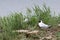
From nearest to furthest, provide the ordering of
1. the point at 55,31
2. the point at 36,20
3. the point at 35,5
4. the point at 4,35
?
the point at 4,35
the point at 55,31
the point at 36,20
the point at 35,5

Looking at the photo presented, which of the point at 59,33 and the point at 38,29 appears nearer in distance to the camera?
the point at 59,33

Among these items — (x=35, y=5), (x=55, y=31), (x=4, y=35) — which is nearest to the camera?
(x=4, y=35)

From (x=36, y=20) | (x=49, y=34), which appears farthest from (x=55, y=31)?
(x=36, y=20)

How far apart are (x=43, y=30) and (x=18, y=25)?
45cm

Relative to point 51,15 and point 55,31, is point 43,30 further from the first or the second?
point 51,15

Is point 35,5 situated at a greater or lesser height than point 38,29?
greater

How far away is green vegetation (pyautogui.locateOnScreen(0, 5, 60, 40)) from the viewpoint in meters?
3.85

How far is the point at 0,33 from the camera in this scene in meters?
3.98

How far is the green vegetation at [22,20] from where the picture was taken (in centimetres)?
385

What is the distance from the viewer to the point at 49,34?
4.02 meters

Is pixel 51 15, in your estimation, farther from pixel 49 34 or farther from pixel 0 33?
pixel 0 33

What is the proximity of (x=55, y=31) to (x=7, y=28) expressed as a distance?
0.81 meters

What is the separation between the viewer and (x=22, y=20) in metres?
4.45

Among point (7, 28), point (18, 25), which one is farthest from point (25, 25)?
point (7, 28)
